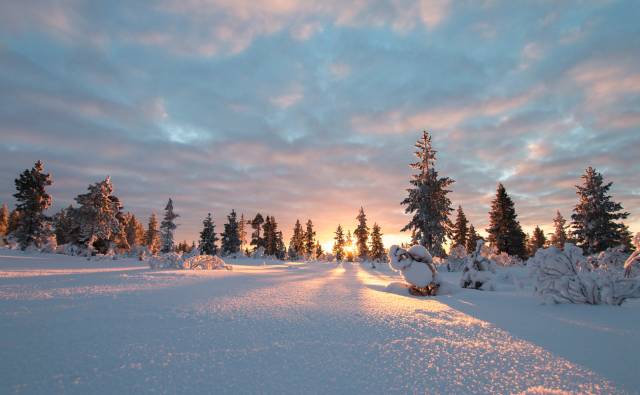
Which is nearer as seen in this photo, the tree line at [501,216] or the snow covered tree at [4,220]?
the tree line at [501,216]

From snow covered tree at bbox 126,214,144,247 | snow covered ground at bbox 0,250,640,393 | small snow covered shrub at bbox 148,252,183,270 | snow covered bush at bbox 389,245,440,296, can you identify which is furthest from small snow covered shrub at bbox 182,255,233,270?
snow covered tree at bbox 126,214,144,247

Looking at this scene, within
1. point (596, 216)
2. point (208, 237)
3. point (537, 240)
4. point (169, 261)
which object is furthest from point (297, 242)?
point (169, 261)

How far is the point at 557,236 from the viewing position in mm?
51031

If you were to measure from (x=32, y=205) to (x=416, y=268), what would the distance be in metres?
34.6

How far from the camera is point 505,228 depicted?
32.3m

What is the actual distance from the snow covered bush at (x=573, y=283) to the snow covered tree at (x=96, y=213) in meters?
32.7

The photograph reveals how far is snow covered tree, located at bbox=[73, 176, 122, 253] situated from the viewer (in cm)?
2722

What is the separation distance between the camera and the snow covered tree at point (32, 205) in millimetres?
26266

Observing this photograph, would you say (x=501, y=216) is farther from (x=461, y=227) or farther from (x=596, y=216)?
(x=461, y=227)

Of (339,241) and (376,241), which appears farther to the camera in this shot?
(339,241)

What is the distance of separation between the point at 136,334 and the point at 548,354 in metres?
3.50

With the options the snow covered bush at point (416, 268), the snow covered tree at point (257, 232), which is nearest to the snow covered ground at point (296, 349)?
the snow covered bush at point (416, 268)

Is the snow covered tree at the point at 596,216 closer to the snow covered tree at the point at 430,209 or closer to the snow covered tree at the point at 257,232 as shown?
the snow covered tree at the point at 430,209

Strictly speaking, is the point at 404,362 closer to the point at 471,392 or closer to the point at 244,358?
the point at 471,392
